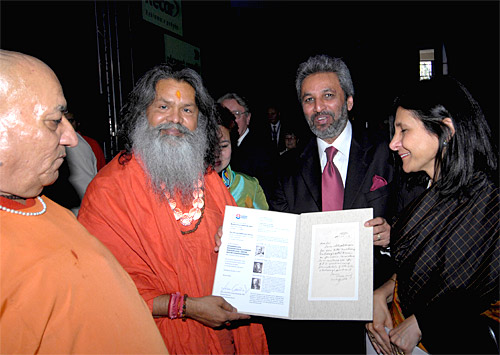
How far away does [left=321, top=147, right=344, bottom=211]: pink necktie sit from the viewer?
261 centimetres

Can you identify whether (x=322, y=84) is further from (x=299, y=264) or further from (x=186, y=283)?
(x=186, y=283)

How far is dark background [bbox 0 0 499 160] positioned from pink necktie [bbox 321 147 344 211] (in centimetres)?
259

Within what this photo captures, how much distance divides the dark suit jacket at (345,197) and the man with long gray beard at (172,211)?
503 mm

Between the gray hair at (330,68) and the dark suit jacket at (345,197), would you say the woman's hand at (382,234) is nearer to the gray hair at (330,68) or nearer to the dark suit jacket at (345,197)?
the dark suit jacket at (345,197)

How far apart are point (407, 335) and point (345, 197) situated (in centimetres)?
96

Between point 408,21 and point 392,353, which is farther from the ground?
point 408,21

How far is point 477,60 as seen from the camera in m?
4.32

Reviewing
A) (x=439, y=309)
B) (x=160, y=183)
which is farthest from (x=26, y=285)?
(x=439, y=309)

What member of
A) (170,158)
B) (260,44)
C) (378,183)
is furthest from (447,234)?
(260,44)

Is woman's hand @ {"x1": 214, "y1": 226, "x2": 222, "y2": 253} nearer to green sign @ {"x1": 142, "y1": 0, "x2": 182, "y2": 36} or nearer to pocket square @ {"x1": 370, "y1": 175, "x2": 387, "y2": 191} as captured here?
pocket square @ {"x1": 370, "y1": 175, "x2": 387, "y2": 191}

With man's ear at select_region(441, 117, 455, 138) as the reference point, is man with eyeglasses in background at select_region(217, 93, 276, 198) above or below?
below

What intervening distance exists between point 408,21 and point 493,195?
9.24 meters

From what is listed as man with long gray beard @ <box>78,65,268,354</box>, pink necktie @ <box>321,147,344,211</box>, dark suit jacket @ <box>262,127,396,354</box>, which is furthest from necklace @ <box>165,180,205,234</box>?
pink necktie @ <box>321,147,344,211</box>

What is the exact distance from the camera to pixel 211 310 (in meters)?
1.96
